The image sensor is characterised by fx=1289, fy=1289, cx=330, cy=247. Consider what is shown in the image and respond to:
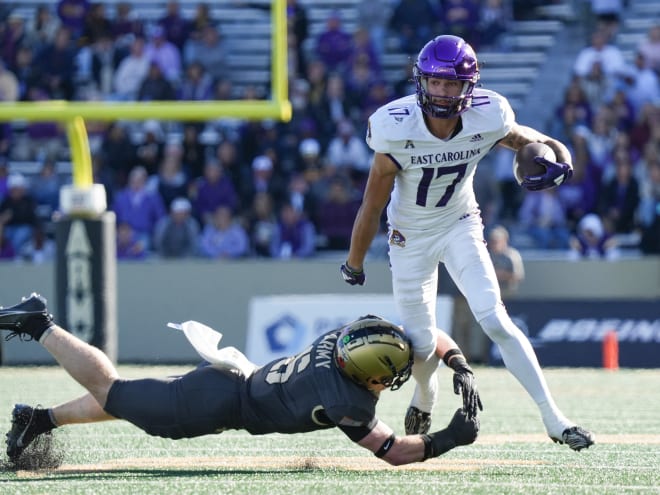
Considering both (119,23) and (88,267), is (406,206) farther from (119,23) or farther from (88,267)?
(119,23)

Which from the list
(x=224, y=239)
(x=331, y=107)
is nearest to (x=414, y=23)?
(x=331, y=107)

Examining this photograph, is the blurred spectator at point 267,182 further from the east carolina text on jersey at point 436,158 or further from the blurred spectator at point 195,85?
the east carolina text on jersey at point 436,158

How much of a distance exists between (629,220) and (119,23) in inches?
214

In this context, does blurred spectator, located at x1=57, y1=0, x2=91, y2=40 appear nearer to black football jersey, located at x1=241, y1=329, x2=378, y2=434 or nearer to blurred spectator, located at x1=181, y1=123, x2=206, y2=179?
blurred spectator, located at x1=181, y1=123, x2=206, y2=179

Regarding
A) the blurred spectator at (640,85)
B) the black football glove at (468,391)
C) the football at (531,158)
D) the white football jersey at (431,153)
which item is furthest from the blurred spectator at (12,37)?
the black football glove at (468,391)

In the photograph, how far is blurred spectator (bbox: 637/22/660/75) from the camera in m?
12.9

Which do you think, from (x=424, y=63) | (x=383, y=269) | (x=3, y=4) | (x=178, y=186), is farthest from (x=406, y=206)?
(x=3, y=4)

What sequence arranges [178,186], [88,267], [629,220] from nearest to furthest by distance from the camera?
[88,267], [629,220], [178,186]

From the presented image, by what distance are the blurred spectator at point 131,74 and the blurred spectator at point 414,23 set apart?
2778mm

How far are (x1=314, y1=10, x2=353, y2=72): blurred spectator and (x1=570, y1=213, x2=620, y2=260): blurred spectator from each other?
3.25 m

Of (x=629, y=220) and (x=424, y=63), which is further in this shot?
(x=629, y=220)

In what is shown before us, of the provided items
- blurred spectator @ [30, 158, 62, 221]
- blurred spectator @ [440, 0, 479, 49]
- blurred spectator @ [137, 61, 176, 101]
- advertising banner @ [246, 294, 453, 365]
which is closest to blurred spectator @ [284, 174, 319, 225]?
advertising banner @ [246, 294, 453, 365]

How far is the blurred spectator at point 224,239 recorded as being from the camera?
40.4 ft

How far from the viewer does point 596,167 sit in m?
12.1
